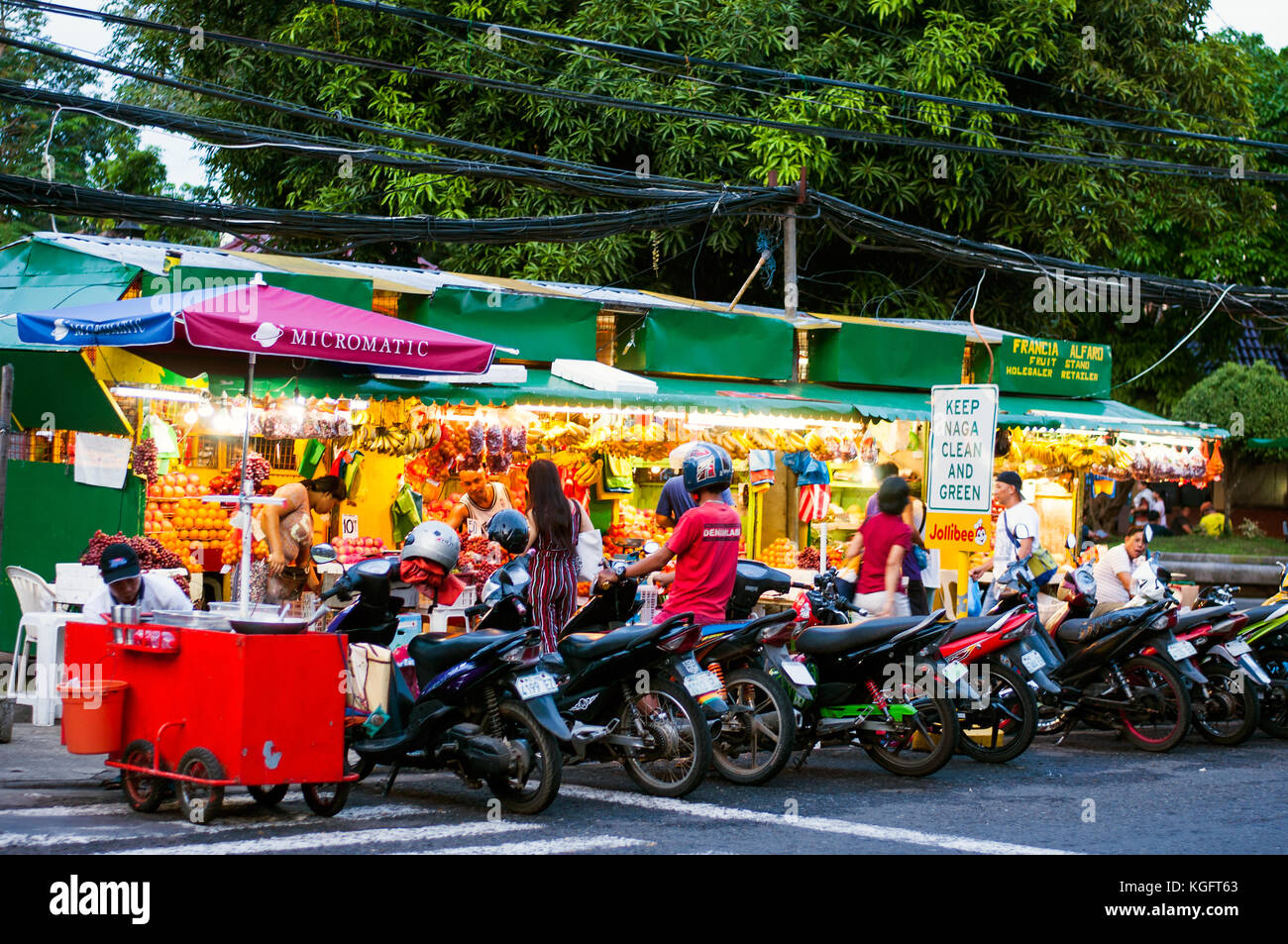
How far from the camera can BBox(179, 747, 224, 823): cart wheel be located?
6977 millimetres

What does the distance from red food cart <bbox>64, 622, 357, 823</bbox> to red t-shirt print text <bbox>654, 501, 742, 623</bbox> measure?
244 centimetres

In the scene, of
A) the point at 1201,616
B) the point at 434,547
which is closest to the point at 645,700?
the point at 434,547

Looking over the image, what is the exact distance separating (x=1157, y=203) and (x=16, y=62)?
73.5 feet

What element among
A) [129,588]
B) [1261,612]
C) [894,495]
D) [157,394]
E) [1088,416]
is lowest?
[1261,612]

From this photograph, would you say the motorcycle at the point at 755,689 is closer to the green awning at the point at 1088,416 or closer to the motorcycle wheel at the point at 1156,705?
the motorcycle wheel at the point at 1156,705

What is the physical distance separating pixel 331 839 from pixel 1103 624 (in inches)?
249

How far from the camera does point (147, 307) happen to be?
10.1 meters

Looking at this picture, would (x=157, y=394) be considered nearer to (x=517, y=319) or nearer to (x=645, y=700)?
(x=517, y=319)

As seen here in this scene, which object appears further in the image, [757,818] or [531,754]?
[757,818]

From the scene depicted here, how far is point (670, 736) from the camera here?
26.7ft

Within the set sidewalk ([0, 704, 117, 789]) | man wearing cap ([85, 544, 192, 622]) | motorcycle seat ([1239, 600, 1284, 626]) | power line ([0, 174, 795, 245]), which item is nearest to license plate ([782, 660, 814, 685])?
man wearing cap ([85, 544, 192, 622])

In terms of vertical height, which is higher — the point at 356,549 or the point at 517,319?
the point at 517,319

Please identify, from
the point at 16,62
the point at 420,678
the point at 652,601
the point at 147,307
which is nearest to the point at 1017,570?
the point at 652,601

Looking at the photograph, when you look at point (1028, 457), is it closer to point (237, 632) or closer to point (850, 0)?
point (850, 0)
